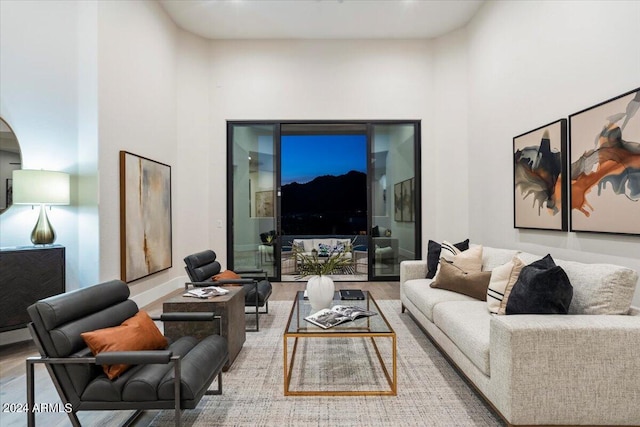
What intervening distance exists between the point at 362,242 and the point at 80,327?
667 centimetres

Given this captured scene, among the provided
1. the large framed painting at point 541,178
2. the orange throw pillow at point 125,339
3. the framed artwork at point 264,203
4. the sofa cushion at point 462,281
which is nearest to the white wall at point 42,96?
the orange throw pillow at point 125,339

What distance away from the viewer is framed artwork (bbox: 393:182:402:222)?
617 centimetres

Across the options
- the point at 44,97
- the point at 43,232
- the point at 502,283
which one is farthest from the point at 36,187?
the point at 502,283

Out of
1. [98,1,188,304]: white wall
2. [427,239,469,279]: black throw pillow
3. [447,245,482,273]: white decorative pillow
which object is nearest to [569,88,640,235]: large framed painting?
[447,245,482,273]: white decorative pillow

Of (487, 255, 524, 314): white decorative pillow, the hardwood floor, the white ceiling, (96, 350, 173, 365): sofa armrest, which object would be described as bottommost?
the hardwood floor

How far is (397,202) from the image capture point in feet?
20.3

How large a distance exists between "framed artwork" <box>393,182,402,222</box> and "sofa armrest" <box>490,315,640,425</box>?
14.3 feet

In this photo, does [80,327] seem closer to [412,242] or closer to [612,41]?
[612,41]

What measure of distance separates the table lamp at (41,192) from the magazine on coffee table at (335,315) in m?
2.79

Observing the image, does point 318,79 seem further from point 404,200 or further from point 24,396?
point 24,396

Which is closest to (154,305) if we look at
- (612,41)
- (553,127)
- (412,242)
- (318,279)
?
(318,279)

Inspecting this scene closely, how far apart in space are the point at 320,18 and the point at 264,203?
3.11 m

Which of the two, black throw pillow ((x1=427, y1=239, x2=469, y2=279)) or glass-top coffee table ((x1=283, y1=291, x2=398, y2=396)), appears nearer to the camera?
glass-top coffee table ((x1=283, y1=291, x2=398, y2=396))

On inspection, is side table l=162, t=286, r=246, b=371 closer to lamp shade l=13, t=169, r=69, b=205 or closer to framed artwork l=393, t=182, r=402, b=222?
lamp shade l=13, t=169, r=69, b=205
